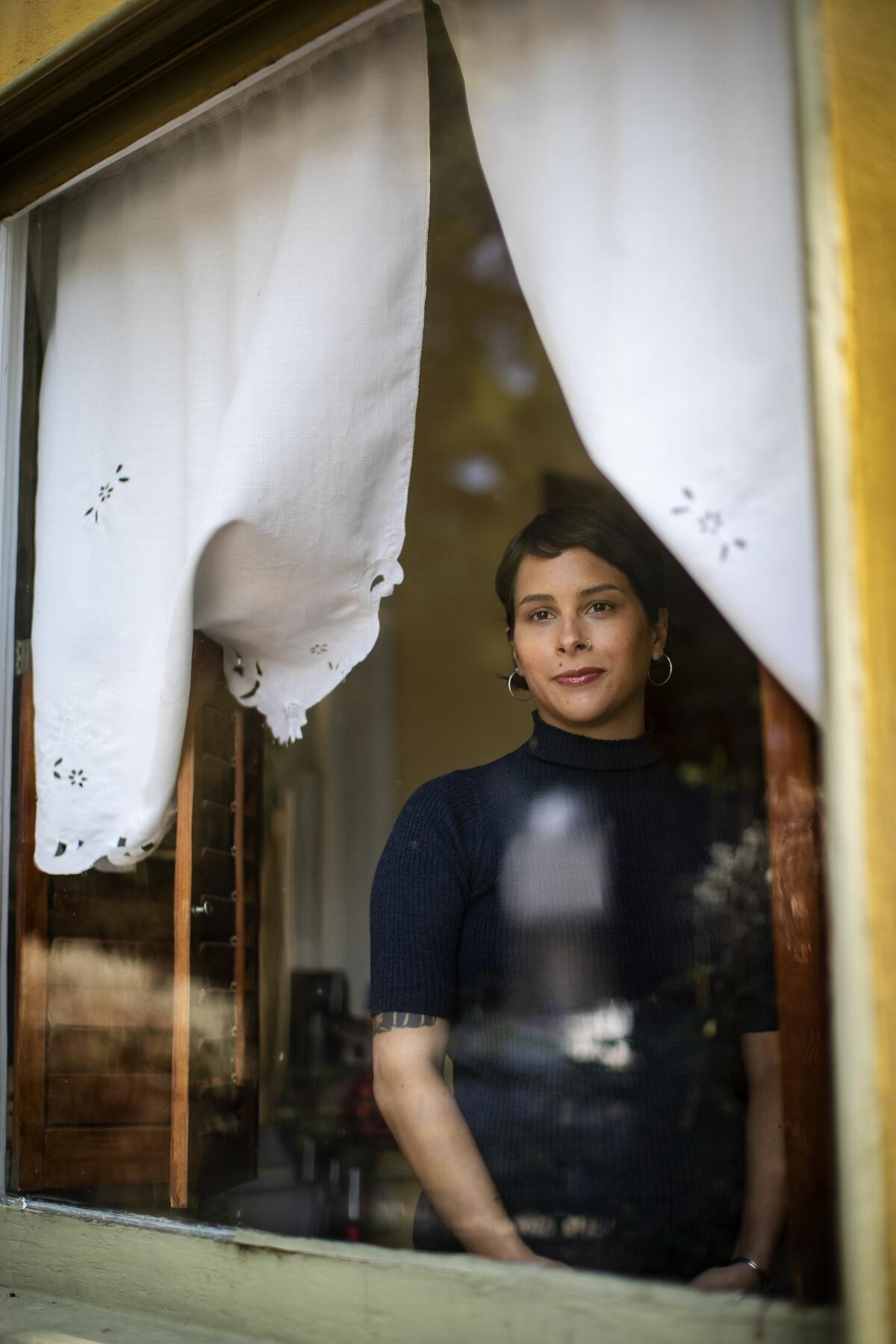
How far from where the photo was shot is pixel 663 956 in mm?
1578

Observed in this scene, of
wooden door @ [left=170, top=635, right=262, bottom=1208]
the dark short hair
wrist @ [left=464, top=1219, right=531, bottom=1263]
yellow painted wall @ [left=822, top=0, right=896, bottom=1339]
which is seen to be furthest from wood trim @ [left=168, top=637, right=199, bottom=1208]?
yellow painted wall @ [left=822, top=0, right=896, bottom=1339]

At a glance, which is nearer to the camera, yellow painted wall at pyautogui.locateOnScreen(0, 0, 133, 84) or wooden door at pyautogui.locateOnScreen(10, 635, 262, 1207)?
yellow painted wall at pyautogui.locateOnScreen(0, 0, 133, 84)

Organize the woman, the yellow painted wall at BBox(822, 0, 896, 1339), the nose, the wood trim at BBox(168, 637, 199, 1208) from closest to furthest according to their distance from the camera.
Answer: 1. the yellow painted wall at BBox(822, 0, 896, 1339)
2. the woman
3. the wood trim at BBox(168, 637, 199, 1208)
4. the nose

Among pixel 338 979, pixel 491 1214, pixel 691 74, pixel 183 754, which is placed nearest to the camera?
pixel 691 74

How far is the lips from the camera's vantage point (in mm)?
1790

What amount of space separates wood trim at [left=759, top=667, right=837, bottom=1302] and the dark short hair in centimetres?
74

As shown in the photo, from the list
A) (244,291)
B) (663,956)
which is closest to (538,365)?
(244,291)

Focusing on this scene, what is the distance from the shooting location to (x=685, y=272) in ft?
4.00

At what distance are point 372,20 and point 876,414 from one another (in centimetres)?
96

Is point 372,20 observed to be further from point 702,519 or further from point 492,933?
point 492,933

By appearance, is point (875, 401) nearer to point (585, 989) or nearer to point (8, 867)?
point (585, 989)

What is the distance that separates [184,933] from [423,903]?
414mm

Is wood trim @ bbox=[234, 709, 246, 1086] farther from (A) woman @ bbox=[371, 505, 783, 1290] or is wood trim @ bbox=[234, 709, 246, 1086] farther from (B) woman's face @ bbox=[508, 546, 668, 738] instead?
(B) woman's face @ bbox=[508, 546, 668, 738]

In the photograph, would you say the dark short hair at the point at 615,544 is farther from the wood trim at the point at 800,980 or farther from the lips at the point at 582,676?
the wood trim at the point at 800,980
